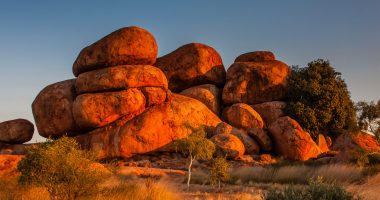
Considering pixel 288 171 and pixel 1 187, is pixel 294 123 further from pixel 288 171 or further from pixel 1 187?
pixel 1 187

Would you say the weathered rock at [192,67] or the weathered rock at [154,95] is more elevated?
the weathered rock at [192,67]

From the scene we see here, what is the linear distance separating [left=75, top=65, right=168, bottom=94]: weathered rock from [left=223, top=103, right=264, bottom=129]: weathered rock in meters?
8.11

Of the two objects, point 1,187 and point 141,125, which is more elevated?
point 141,125

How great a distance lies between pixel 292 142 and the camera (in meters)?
35.7

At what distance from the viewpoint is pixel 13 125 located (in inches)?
1582

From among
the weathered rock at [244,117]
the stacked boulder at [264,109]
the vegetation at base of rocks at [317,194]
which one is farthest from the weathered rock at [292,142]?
the vegetation at base of rocks at [317,194]

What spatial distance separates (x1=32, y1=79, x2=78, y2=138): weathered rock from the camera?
38219 millimetres

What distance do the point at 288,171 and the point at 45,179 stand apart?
18.2 metres

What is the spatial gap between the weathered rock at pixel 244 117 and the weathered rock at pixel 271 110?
1543 millimetres

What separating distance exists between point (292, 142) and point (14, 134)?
1087 inches

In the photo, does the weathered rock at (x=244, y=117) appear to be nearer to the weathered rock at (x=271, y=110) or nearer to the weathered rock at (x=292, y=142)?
the weathered rock at (x=271, y=110)

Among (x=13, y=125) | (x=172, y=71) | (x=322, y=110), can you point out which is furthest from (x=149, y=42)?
(x=322, y=110)

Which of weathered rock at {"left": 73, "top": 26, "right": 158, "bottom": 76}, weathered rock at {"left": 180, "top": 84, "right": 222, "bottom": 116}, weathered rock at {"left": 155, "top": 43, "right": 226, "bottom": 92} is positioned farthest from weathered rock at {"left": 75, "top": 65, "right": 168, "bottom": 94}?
weathered rock at {"left": 155, "top": 43, "right": 226, "bottom": 92}

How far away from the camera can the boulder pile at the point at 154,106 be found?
35531mm
